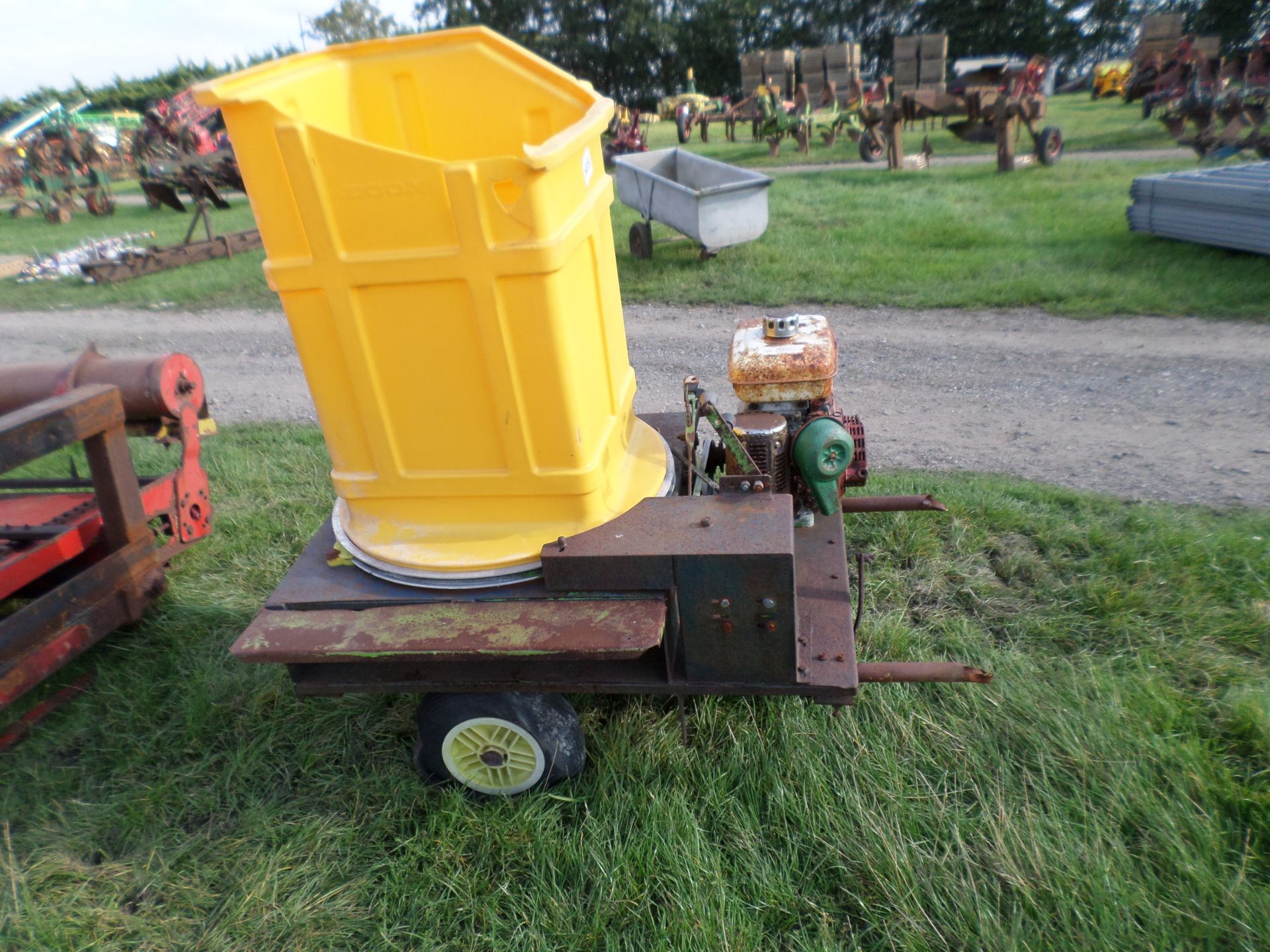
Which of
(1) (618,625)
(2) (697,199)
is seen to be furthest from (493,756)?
(2) (697,199)

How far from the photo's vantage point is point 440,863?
2279 mm

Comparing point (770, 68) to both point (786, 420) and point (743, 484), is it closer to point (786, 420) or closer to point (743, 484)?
point (786, 420)

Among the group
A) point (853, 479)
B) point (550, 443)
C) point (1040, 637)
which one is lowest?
point (1040, 637)

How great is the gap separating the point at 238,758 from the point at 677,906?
1599 mm

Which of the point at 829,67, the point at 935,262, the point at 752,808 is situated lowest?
the point at 752,808

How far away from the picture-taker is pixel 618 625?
2074mm

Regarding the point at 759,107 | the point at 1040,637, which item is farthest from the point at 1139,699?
the point at 759,107

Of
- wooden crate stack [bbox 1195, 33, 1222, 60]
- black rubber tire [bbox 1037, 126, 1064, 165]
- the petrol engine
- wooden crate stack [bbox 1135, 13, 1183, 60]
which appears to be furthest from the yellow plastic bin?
wooden crate stack [bbox 1195, 33, 1222, 60]

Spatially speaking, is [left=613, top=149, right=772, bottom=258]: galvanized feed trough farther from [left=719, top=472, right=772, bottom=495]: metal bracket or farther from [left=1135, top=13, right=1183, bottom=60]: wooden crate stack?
[left=1135, top=13, right=1183, bottom=60]: wooden crate stack

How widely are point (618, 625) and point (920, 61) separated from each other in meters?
32.2

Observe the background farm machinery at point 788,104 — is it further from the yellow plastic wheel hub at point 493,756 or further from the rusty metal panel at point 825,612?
the yellow plastic wheel hub at point 493,756

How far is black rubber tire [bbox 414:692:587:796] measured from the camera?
237 centimetres

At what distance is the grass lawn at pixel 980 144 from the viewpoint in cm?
1471

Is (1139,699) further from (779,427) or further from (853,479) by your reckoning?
(779,427)
